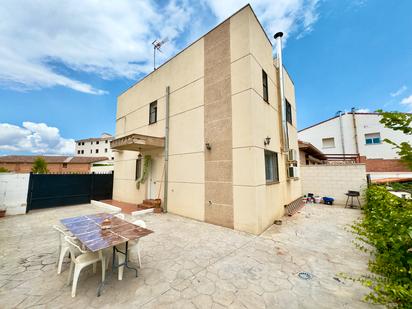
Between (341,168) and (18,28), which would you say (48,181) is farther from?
(341,168)

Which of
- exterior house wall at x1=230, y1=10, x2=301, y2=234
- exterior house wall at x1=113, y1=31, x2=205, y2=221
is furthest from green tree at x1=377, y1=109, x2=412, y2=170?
exterior house wall at x1=113, y1=31, x2=205, y2=221

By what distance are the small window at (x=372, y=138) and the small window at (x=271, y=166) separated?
16.2 m

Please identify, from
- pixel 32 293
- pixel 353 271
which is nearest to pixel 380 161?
pixel 353 271

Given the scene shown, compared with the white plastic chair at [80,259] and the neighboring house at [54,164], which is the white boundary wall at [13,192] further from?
the neighboring house at [54,164]

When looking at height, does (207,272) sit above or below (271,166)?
below

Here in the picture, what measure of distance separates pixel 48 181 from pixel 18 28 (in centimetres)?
732

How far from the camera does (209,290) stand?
2844 millimetres

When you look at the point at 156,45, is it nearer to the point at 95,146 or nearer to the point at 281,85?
the point at 281,85

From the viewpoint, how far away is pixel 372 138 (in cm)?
1662

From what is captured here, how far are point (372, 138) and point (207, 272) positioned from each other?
70.8ft

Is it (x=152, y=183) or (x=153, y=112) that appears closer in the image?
(x=152, y=183)

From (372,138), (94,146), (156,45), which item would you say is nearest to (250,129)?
(156,45)

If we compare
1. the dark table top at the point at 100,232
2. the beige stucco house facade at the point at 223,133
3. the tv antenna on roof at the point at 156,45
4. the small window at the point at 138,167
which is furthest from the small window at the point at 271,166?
the tv antenna on roof at the point at 156,45

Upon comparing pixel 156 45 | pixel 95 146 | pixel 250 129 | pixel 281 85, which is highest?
pixel 156 45
